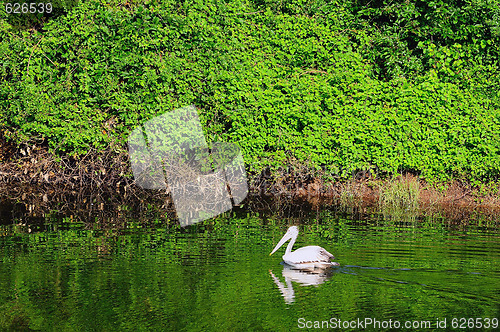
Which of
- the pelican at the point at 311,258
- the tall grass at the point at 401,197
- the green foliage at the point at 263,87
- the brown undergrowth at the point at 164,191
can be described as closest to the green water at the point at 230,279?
the pelican at the point at 311,258

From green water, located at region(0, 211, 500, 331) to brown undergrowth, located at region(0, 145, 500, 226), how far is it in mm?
3592

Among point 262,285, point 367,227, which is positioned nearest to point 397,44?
point 367,227

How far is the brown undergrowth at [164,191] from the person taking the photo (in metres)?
16.1

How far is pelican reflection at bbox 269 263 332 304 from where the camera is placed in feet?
26.6

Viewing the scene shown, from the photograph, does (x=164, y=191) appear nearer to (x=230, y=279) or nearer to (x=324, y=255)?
(x=324, y=255)

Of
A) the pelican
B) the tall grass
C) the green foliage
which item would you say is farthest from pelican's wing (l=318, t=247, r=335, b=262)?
the green foliage

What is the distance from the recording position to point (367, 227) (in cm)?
1270

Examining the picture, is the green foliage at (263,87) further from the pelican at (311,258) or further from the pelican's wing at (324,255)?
the pelican's wing at (324,255)

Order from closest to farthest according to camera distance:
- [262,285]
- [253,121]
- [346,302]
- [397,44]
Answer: [346,302] < [262,285] < [253,121] < [397,44]

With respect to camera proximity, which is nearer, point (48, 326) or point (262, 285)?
point (48, 326)

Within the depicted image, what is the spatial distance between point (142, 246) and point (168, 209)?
473 cm

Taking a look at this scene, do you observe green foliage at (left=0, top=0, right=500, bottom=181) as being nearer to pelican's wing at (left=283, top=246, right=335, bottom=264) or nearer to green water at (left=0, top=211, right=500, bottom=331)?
green water at (left=0, top=211, right=500, bottom=331)

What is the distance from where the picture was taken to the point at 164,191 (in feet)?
57.7

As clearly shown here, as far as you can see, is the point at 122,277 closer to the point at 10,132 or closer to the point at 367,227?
the point at 367,227
